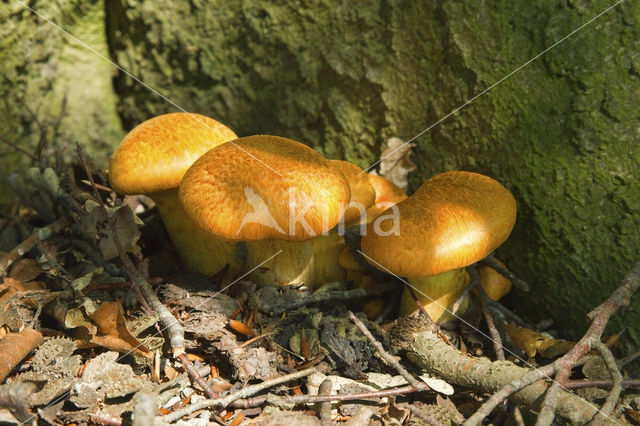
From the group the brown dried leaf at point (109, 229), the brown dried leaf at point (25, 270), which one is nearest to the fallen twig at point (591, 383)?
the brown dried leaf at point (109, 229)

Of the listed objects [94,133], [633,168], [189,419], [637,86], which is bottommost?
[189,419]

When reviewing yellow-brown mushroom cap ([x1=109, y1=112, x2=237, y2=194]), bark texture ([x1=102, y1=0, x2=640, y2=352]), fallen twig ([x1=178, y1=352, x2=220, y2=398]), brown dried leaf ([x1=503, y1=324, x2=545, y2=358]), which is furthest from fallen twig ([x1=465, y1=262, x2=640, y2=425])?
yellow-brown mushroom cap ([x1=109, y1=112, x2=237, y2=194])

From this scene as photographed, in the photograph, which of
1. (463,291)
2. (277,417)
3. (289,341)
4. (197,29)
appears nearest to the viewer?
(277,417)

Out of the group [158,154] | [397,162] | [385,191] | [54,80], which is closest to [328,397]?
[385,191]

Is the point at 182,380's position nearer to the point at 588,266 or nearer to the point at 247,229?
the point at 247,229

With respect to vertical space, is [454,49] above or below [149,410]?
above

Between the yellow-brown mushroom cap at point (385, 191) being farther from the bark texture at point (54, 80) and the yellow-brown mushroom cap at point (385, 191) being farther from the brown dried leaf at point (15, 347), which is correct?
the bark texture at point (54, 80)

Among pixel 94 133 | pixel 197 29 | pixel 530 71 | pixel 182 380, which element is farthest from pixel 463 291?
pixel 94 133
